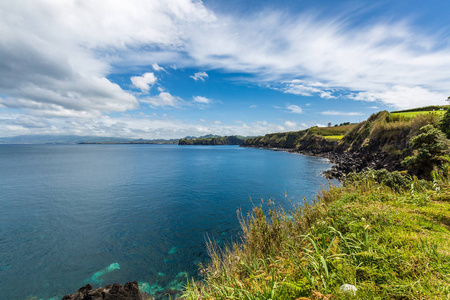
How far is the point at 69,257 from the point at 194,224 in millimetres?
10743

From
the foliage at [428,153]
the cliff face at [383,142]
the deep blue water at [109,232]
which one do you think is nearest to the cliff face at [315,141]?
the cliff face at [383,142]

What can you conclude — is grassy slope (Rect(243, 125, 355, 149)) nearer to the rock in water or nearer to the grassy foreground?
the grassy foreground

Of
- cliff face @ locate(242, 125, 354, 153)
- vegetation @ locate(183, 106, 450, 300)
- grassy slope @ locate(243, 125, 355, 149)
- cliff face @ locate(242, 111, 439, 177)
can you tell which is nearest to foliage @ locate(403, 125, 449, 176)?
cliff face @ locate(242, 111, 439, 177)

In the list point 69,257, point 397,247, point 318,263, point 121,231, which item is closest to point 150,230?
point 121,231

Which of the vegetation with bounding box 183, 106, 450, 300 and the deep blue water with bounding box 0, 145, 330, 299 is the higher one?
the vegetation with bounding box 183, 106, 450, 300

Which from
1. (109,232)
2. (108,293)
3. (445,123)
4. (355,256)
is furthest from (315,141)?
(108,293)

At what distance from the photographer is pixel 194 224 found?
19.4 meters

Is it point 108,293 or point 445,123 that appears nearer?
point 108,293

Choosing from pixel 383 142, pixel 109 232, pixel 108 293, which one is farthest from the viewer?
pixel 383 142

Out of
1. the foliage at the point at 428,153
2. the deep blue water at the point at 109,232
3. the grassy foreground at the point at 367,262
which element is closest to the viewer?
the grassy foreground at the point at 367,262

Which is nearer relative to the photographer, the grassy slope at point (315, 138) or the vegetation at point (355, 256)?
the vegetation at point (355, 256)

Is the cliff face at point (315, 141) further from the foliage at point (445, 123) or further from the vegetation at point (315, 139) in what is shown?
the foliage at point (445, 123)

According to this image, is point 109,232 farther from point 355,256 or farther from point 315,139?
point 315,139

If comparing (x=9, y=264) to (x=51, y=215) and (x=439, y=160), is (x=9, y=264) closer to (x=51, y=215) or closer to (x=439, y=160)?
(x=51, y=215)
